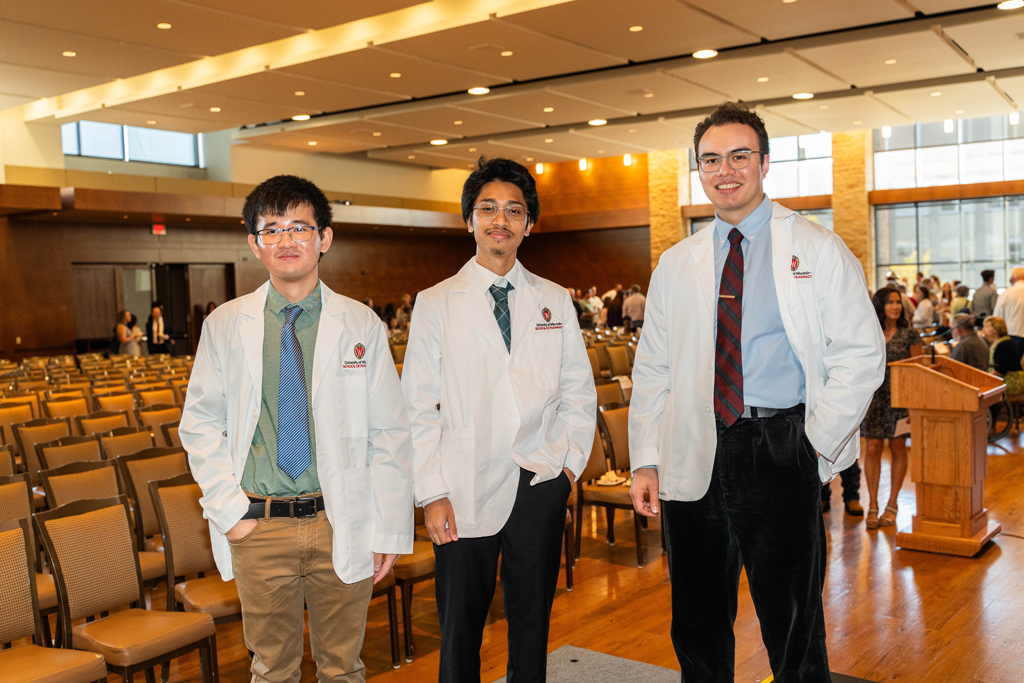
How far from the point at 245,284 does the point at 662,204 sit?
11.5 metres

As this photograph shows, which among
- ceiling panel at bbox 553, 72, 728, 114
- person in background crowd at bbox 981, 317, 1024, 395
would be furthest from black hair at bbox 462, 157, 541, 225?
ceiling panel at bbox 553, 72, 728, 114

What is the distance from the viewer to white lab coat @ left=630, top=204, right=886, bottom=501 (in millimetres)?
2117

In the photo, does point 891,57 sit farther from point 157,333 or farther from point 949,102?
point 157,333

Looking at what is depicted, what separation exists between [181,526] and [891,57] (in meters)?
10.5

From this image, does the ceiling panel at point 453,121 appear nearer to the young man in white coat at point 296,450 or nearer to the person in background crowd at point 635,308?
the person in background crowd at point 635,308

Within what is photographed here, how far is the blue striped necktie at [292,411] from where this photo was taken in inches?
86.0

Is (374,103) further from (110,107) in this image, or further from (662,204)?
(662,204)

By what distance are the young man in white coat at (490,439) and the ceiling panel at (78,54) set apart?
9.21 metres

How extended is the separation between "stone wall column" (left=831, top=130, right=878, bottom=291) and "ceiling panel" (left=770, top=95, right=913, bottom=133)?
4022 mm

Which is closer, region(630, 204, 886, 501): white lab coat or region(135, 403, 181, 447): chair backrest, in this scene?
region(630, 204, 886, 501): white lab coat

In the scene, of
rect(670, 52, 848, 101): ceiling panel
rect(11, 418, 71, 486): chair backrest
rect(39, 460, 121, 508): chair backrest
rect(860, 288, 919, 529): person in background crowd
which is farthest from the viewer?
rect(670, 52, 848, 101): ceiling panel

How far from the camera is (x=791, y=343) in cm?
219

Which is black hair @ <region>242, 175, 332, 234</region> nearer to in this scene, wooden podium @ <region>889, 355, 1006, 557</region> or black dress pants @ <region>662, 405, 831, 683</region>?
black dress pants @ <region>662, 405, 831, 683</region>

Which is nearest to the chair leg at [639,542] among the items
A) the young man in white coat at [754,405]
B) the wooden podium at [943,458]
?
the wooden podium at [943,458]
